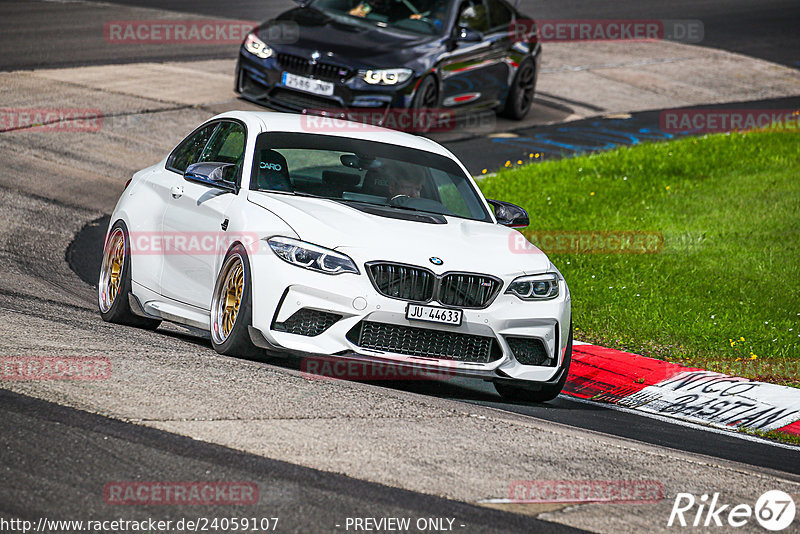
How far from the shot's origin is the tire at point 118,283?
→ 29.9 ft

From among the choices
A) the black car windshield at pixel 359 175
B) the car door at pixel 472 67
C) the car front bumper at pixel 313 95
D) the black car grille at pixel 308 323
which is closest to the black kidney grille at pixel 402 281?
the black car grille at pixel 308 323

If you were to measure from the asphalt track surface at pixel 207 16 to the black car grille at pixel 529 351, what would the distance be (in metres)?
13.3

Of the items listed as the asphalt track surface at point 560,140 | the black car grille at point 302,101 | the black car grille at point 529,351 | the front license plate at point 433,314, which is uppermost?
the front license plate at point 433,314

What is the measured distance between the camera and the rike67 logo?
552 cm

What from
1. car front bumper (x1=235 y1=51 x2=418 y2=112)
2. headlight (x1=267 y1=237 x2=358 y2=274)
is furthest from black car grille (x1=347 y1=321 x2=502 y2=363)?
car front bumper (x1=235 y1=51 x2=418 y2=112)

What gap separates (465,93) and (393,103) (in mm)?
1882

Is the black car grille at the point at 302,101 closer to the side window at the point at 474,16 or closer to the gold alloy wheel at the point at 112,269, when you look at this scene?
the side window at the point at 474,16

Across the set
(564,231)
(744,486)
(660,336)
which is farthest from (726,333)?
(744,486)

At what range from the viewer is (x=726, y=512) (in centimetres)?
570

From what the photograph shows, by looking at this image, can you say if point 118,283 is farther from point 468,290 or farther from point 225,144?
point 468,290

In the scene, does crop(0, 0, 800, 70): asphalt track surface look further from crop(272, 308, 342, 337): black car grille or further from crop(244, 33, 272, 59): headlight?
crop(272, 308, 342, 337): black car grille

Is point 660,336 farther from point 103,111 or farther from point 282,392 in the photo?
point 103,111

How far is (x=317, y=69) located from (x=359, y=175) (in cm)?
836

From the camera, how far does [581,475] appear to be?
5.97 m
